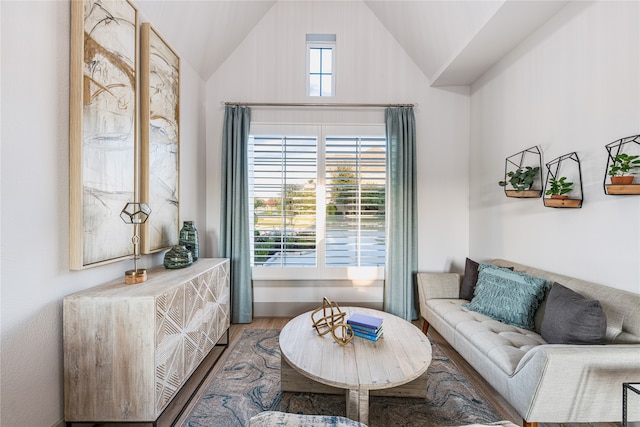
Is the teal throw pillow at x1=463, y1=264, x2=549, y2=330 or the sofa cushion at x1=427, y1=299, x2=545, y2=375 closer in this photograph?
the sofa cushion at x1=427, y1=299, x2=545, y2=375

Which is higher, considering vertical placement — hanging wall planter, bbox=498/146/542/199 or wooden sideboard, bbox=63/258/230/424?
hanging wall planter, bbox=498/146/542/199

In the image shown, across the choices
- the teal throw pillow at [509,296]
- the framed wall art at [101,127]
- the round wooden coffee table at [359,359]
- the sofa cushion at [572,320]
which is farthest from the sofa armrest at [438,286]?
the framed wall art at [101,127]

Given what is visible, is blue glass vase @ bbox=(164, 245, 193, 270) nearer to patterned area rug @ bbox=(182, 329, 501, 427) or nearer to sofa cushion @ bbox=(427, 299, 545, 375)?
patterned area rug @ bbox=(182, 329, 501, 427)

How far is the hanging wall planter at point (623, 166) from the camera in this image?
154cm

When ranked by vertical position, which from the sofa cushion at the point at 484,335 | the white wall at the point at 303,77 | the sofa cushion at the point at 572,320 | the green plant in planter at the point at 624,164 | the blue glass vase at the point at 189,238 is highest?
the white wall at the point at 303,77

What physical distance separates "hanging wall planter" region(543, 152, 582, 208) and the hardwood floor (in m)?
1.34

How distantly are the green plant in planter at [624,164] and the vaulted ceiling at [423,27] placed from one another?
125 centimetres

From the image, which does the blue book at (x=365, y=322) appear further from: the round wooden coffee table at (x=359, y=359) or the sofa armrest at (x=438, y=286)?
the sofa armrest at (x=438, y=286)

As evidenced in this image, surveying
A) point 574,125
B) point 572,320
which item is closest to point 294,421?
point 572,320

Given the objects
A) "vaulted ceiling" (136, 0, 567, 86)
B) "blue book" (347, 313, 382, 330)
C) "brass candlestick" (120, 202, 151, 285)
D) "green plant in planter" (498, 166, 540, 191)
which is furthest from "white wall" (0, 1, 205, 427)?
Answer: "green plant in planter" (498, 166, 540, 191)

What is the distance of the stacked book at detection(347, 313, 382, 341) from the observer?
1796 mm

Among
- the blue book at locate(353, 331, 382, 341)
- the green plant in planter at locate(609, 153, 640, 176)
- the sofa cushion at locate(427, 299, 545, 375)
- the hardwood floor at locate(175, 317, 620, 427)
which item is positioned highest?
the green plant in planter at locate(609, 153, 640, 176)

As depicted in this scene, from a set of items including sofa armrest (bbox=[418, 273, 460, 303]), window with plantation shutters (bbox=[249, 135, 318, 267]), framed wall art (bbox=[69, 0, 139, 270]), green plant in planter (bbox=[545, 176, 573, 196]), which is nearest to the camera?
framed wall art (bbox=[69, 0, 139, 270])

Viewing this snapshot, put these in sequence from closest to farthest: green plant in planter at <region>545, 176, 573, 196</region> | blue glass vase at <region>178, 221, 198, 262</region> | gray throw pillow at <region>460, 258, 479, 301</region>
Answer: green plant in planter at <region>545, 176, 573, 196</region>
blue glass vase at <region>178, 221, 198, 262</region>
gray throw pillow at <region>460, 258, 479, 301</region>
